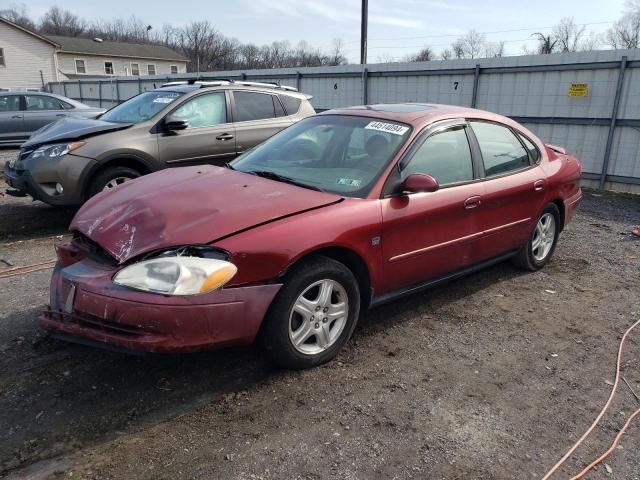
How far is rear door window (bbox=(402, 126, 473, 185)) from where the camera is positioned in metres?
3.79

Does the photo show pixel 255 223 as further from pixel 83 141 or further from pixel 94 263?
pixel 83 141

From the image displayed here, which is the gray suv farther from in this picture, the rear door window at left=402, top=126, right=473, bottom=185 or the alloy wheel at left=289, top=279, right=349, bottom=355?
the alloy wheel at left=289, top=279, right=349, bottom=355

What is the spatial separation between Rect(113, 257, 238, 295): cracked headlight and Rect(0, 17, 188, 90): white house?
3506cm

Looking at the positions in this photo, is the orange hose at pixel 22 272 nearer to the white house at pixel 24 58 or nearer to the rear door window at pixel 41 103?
the rear door window at pixel 41 103

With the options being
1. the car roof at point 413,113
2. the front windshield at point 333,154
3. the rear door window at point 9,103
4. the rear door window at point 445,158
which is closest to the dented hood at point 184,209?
the front windshield at point 333,154

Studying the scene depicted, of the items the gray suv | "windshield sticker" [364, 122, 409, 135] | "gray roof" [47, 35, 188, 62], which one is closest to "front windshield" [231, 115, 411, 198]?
"windshield sticker" [364, 122, 409, 135]

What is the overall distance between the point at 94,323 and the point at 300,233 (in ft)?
4.03

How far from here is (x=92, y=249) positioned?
315 centimetres

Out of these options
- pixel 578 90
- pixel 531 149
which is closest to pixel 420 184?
pixel 531 149

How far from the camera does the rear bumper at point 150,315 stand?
8.65 ft

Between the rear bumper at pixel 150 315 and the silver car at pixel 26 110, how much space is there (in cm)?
1183

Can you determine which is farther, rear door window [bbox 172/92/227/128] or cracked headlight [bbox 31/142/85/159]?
rear door window [bbox 172/92/227/128]

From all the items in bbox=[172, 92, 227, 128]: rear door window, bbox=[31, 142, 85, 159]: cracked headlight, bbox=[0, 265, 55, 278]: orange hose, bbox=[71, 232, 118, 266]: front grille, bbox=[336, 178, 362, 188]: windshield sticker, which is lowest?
bbox=[0, 265, 55, 278]: orange hose

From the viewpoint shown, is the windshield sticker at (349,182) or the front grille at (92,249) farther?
the windshield sticker at (349,182)
